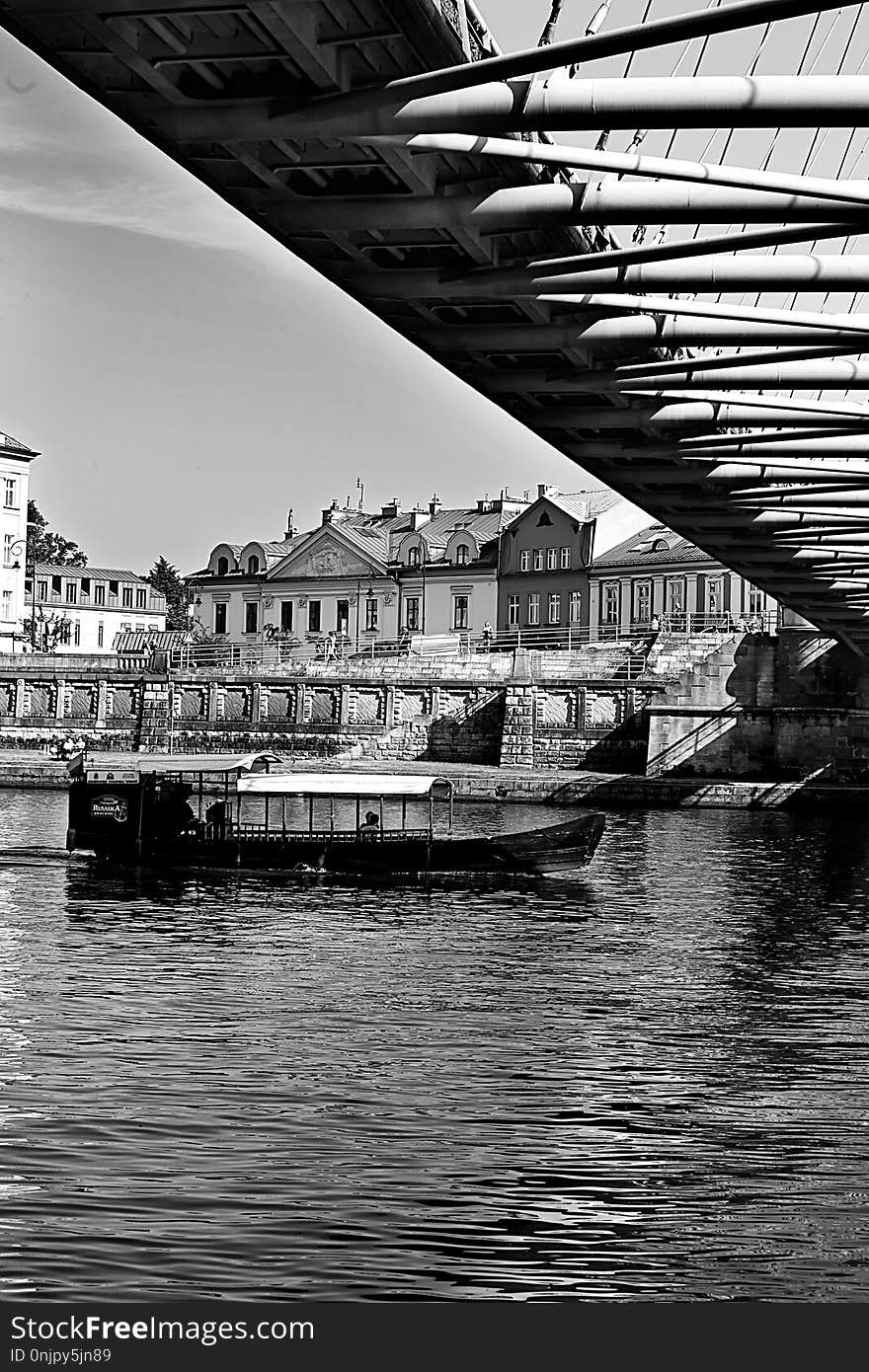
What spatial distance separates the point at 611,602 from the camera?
83250mm

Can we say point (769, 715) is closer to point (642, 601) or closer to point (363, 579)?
point (642, 601)

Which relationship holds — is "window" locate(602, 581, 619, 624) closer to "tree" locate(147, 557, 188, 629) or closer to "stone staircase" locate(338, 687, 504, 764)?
"stone staircase" locate(338, 687, 504, 764)

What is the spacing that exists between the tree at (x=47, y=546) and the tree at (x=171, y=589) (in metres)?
7.63

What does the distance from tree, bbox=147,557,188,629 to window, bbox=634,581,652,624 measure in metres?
42.5

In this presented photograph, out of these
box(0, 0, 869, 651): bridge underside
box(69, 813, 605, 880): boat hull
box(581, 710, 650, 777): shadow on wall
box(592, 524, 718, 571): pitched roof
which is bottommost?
box(69, 813, 605, 880): boat hull

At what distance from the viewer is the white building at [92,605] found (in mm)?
111000

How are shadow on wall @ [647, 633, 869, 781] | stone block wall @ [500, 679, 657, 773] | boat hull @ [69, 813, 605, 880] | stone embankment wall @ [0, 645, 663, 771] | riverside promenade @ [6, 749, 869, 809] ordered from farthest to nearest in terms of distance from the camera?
stone embankment wall @ [0, 645, 663, 771], stone block wall @ [500, 679, 657, 773], shadow on wall @ [647, 633, 869, 781], riverside promenade @ [6, 749, 869, 809], boat hull @ [69, 813, 605, 880]

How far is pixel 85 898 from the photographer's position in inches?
1195

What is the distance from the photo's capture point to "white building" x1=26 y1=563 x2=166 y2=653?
111 meters

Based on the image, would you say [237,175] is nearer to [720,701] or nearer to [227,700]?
[720,701]

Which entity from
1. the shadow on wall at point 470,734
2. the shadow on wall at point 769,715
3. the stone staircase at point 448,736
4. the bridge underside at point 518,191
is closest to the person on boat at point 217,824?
Answer: the bridge underside at point 518,191

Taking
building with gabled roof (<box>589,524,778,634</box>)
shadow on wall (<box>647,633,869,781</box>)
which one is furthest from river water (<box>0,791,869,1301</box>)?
building with gabled roof (<box>589,524,778,634</box>)

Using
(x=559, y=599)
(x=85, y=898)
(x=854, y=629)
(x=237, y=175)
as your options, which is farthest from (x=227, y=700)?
(x=237, y=175)

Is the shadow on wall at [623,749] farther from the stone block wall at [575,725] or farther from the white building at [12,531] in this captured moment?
the white building at [12,531]
